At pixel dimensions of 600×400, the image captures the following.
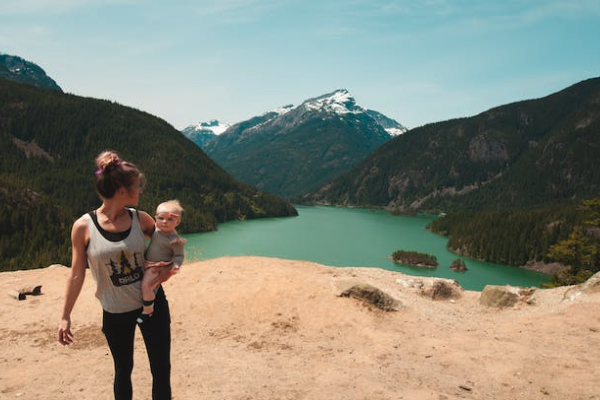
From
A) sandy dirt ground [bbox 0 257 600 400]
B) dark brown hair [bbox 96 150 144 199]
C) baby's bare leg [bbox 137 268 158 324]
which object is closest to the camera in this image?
dark brown hair [bbox 96 150 144 199]

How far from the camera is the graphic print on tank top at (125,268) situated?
17.0 feet

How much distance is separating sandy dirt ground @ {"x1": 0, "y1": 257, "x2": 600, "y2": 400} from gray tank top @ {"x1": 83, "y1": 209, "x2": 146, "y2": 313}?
16.0 feet

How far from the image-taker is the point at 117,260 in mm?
5184

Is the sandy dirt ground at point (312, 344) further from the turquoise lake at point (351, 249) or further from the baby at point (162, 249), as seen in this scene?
the turquoise lake at point (351, 249)

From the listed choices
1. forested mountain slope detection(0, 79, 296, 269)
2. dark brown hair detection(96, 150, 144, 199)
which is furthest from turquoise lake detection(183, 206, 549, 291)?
dark brown hair detection(96, 150, 144, 199)

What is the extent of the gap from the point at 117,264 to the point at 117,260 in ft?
0.20

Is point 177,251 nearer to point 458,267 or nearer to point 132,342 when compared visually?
point 132,342

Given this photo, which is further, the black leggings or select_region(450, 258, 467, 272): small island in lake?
select_region(450, 258, 467, 272): small island in lake

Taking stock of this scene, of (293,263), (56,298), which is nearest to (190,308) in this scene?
(56,298)

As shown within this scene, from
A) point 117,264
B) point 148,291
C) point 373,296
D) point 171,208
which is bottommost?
point 373,296

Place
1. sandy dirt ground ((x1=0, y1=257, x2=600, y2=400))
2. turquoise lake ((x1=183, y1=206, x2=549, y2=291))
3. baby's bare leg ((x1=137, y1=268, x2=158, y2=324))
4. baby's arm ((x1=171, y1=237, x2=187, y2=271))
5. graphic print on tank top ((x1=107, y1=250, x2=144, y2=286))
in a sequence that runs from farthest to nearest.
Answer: turquoise lake ((x1=183, y1=206, x2=549, y2=291)) < sandy dirt ground ((x1=0, y1=257, x2=600, y2=400)) < baby's arm ((x1=171, y1=237, x2=187, y2=271)) < baby's bare leg ((x1=137, y1=268, x2=158, y2=324)) < graphic print on tank top ((x1=107, y1=250, x2=144, y2=286))

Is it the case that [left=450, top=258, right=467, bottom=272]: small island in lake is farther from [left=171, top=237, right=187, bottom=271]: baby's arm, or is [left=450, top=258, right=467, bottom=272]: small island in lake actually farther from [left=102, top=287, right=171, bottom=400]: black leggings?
[left=171, top=237, right=187, bottom=271]: baby's arm

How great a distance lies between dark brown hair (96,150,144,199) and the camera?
508 centimetres

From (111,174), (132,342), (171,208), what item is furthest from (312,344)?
(111,174)
